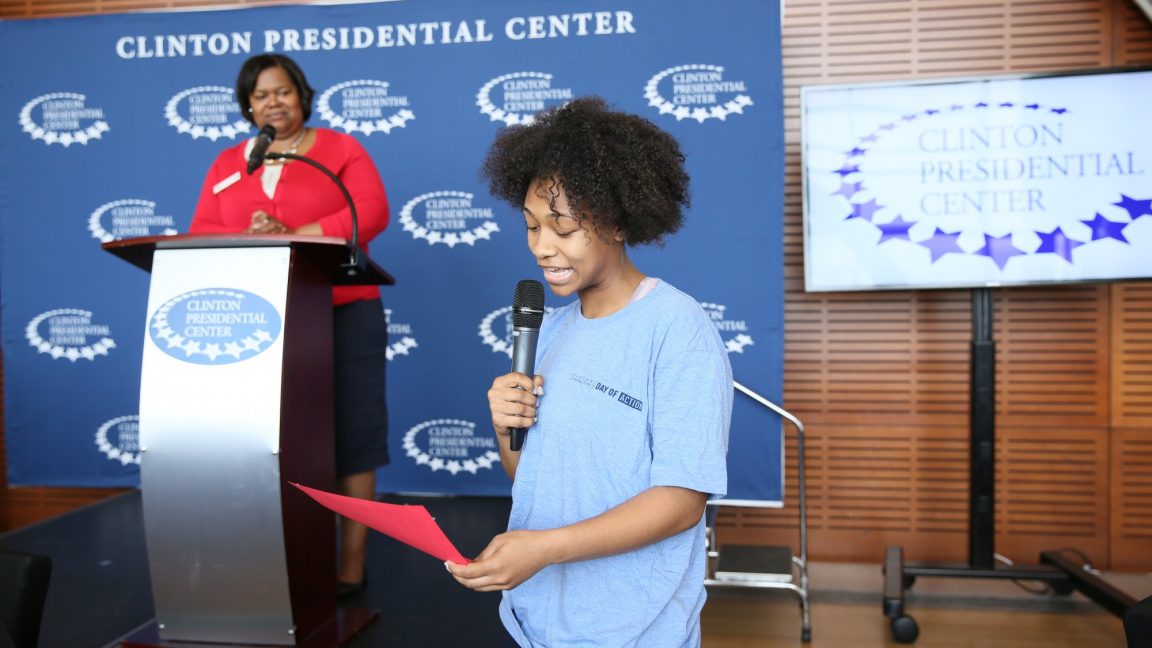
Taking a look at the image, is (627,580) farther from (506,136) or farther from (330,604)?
(330,604)

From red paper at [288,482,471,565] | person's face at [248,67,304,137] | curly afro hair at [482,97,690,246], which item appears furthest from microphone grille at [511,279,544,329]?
person's face at [248,67,304,137]

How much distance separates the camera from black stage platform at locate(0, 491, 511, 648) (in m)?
2.54

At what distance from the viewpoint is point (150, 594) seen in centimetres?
293

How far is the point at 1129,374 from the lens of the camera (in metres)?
3.59

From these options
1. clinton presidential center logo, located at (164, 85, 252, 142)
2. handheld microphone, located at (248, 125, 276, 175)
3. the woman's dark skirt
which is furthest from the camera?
clinton presidential center logo, located at (164, 85, 252, 142)

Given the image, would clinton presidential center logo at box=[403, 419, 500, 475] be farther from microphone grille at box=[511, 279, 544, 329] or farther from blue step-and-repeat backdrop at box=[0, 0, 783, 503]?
microphone grille at box=[511, 279, 544, 329]

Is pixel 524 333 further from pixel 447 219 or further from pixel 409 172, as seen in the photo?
pixel 409 172

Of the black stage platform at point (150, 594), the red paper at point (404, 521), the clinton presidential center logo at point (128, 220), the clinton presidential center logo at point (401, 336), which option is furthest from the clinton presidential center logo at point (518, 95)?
the red paper at point (404, 521)

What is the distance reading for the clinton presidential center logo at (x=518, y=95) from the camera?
3.78m

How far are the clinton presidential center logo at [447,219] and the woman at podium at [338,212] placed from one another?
106 cm

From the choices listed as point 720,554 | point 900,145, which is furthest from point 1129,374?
point 720,554

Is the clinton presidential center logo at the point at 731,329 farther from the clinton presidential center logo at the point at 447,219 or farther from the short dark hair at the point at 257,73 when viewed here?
the short dark hair at the point at 257,73

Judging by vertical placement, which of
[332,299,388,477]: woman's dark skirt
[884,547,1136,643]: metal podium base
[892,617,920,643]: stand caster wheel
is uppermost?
[332,299,388,477]: woman's dark skirt

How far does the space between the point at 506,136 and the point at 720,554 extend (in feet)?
7.96
